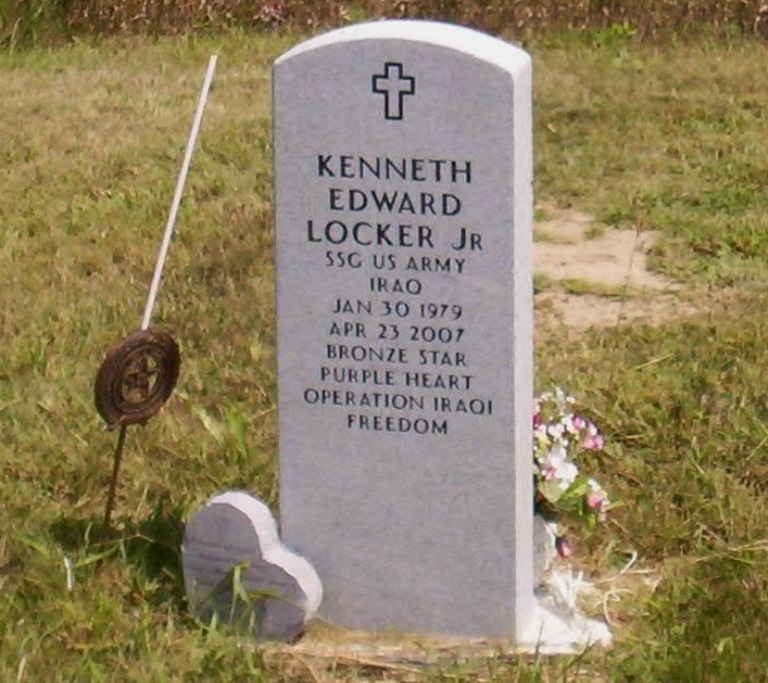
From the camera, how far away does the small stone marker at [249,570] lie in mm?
4340

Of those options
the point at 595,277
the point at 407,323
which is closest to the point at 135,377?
the point at 407,323

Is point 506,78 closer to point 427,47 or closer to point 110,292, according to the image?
point 427,47

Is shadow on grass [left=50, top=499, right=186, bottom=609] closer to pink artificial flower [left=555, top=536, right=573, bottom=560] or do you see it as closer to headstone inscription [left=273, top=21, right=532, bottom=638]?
headstone inscription [left=273, top=21, right=532, bottom=638]

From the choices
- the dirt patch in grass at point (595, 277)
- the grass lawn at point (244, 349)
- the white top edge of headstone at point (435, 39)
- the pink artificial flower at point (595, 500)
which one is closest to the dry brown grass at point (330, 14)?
the grass lawn at point (244, 349)

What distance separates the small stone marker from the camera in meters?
4.34

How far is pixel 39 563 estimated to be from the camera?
4.64 metres

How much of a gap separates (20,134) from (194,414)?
358cm

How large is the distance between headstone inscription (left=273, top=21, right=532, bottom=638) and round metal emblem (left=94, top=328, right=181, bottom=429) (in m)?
0.36

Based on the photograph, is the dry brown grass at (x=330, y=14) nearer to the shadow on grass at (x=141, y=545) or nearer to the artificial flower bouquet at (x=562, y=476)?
the artificial flower bouquet at (x=562, y=476)

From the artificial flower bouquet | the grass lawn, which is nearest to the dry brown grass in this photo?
the grass lawn

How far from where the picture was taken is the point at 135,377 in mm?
4602

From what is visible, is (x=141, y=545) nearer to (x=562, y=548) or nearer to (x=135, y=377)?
(x=135, y=377)

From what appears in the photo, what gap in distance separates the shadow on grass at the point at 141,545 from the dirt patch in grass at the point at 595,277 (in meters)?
2.16

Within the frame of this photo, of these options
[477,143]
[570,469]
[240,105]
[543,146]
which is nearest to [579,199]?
[543,146]
